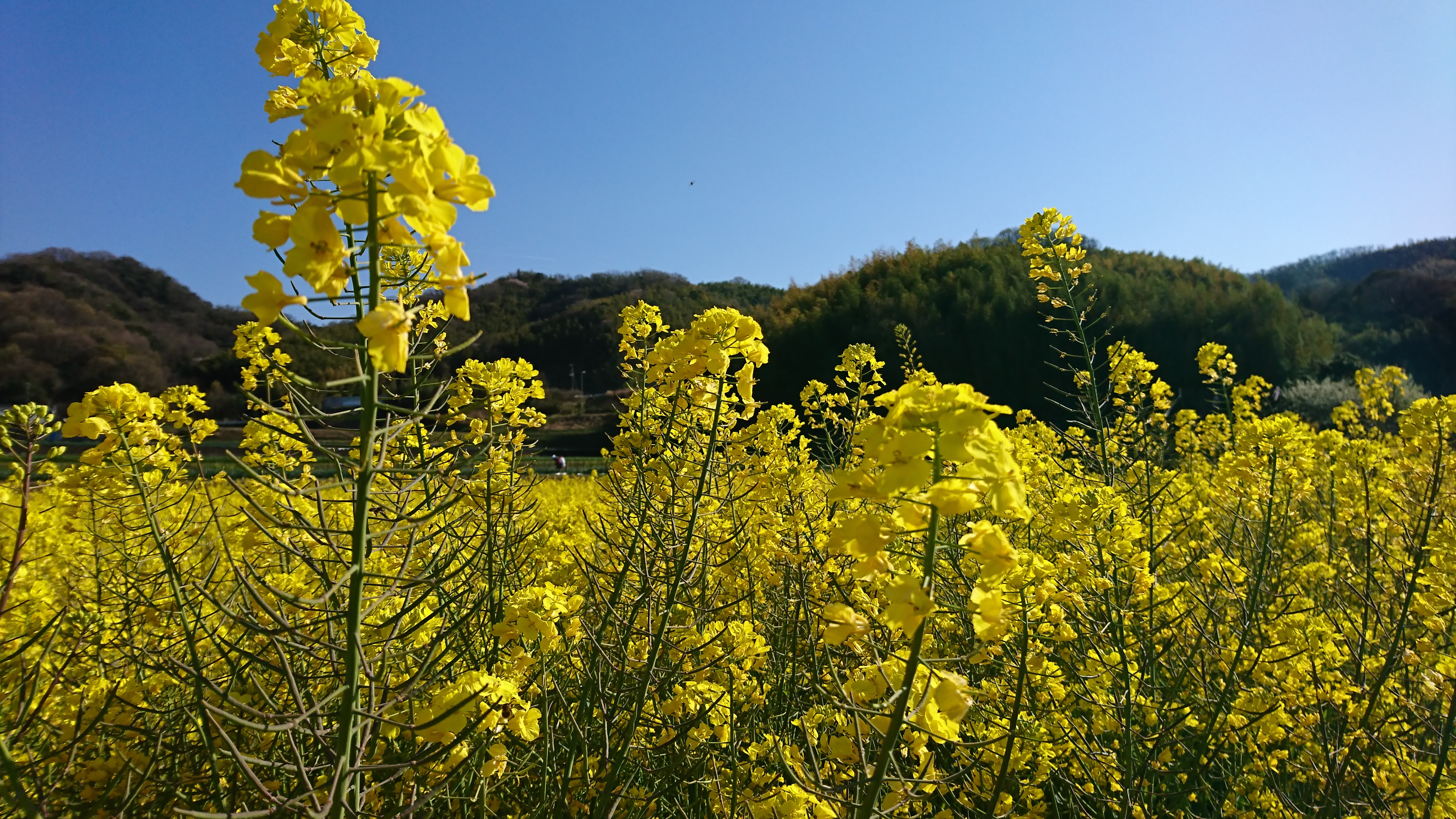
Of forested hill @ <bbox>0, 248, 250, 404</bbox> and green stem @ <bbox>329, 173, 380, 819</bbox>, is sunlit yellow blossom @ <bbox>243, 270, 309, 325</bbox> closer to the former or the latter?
green stem @ <bbox>329, 173, 380, 819</bbox>

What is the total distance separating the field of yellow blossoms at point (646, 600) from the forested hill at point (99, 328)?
22.2 metres

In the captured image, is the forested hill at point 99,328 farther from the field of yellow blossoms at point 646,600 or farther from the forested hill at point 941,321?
the field of yellow blossoms at point 646,600

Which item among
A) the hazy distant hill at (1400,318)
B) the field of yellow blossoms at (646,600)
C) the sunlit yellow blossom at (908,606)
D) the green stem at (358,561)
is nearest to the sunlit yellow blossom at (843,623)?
the field of yellow blossoms at (646,600)

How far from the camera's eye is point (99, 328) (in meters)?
27.3

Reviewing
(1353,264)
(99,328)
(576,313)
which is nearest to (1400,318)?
(1353,264)

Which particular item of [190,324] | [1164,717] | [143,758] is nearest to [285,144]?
[143,758]

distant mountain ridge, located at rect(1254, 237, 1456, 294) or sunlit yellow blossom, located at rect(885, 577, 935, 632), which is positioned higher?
distant mountain ridge, located at rect(1254, 237, 1456, 294)

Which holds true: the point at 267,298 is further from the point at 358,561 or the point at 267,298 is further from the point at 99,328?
the point at 99,328

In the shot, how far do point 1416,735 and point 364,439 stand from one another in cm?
485

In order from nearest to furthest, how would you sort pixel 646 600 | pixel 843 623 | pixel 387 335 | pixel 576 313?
pixel 387 335 < pixel 843 623 < pixel 646 600 < pixel 576 313

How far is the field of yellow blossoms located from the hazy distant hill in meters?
20.7

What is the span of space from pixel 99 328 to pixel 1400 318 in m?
52.2

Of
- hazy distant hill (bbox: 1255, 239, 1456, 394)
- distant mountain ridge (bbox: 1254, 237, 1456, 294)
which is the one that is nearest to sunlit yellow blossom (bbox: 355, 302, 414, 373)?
hazy distant hill (bbox: 1255, 239, 1456, 394)

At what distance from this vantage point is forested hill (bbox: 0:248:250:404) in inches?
936
